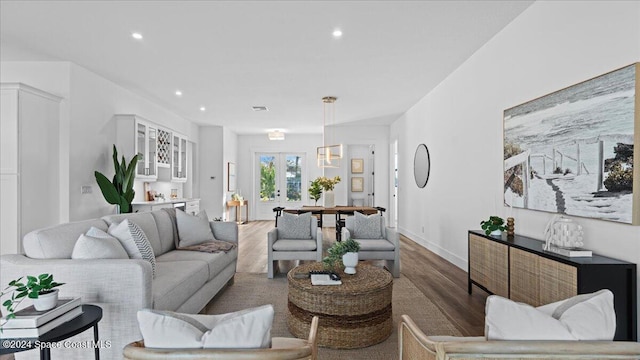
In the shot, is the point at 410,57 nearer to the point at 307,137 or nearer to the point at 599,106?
the point at 599,106

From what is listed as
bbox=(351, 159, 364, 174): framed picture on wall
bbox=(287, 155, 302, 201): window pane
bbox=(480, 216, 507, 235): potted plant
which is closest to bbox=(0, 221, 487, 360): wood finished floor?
bbox=(480, 216, 507, 235): potted plant

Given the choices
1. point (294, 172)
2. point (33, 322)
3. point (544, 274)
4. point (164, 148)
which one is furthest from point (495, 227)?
point (294, 172)

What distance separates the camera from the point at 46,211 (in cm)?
432

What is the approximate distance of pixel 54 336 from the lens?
1.54 meters

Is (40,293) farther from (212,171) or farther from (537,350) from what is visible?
(212,171)

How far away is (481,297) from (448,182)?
192cm

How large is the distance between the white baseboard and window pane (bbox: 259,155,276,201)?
4698 mm

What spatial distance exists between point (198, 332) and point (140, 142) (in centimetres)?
543

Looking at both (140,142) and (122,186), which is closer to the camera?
(122,186)

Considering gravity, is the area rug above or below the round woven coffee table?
below

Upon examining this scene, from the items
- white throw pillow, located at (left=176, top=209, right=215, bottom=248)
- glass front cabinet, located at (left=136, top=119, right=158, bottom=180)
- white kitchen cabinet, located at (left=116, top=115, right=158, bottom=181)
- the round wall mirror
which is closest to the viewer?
white throw pillow, located at (left=176, top=209, right=215, bottom=248)

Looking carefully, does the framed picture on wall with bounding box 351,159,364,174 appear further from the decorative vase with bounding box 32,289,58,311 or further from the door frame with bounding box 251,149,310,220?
the decorative vase with bounding box 32,289,58,311

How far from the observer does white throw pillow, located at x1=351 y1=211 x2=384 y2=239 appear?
459cm

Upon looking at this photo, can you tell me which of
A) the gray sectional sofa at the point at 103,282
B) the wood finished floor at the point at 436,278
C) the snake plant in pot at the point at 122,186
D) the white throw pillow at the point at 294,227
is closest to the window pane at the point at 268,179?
the wood finished floor at the point at 436,278
